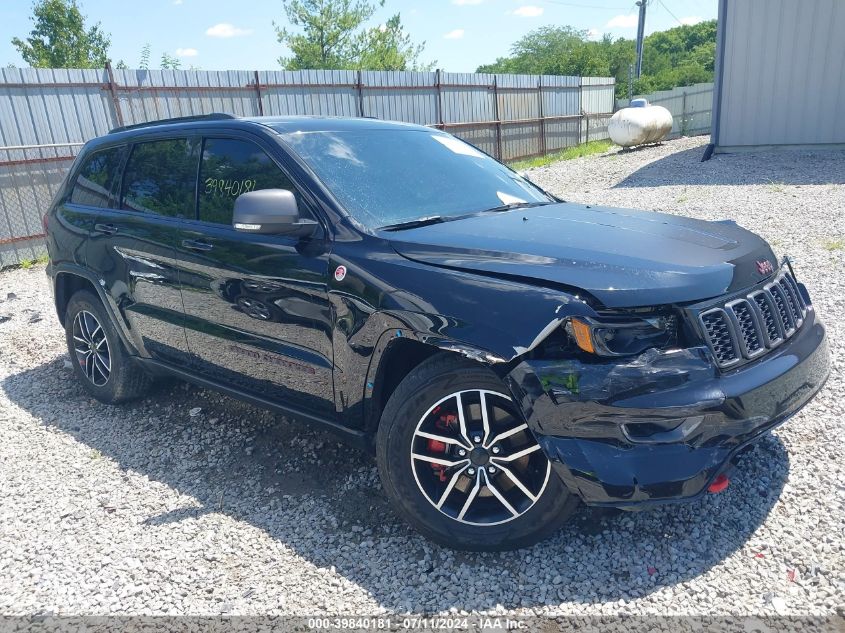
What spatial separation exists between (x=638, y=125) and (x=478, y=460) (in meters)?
17.0

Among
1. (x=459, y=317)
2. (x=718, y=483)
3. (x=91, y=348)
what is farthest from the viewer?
(x=91, y=348)

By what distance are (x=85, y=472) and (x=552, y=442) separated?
9.43ft

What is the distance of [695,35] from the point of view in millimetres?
79812

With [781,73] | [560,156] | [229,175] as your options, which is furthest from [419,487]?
[560,156]

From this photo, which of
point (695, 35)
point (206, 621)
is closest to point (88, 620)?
point (206, 621)

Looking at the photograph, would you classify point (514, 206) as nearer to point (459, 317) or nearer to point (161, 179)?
point (459, 317)

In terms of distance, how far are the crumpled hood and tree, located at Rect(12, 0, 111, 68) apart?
32225 millimetres

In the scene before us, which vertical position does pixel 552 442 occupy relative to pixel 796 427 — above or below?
above

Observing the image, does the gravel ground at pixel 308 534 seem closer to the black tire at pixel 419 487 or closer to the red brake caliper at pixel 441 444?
the black tire at pixel 419 487

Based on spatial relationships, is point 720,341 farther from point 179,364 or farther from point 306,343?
point 179,364

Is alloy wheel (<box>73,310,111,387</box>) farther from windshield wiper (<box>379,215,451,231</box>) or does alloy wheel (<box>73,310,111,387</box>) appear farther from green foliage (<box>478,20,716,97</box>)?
green foliage (<box>478,20,716,97</box>)

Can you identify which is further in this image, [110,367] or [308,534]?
[110,367]

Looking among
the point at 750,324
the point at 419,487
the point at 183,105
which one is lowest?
the point at 419,487

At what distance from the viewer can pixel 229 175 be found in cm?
365
